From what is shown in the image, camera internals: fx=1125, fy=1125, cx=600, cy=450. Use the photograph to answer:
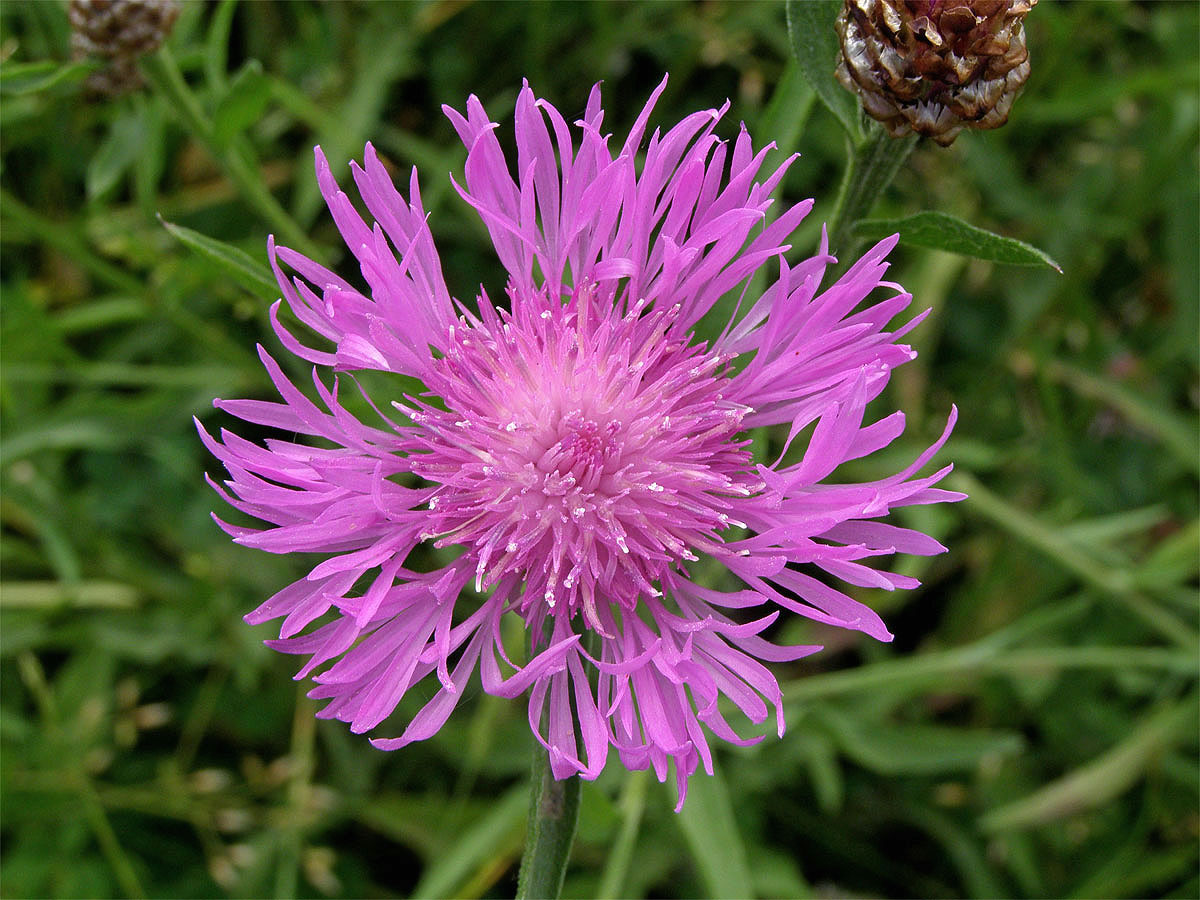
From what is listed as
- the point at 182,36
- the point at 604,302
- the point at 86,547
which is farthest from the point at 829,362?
the point at 86,547

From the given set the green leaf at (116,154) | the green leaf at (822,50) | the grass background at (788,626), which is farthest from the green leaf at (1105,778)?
the green leaf at (116,154)

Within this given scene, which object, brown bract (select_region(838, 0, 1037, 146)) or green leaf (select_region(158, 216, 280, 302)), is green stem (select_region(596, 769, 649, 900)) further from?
brown bract (select_region(838, 0, 1037, 146))

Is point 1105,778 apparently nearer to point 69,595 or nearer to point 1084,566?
point 1084,566

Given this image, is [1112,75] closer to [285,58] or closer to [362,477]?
[285,58]

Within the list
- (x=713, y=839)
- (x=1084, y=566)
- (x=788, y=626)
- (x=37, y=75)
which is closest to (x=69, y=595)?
(x=37, y=75)

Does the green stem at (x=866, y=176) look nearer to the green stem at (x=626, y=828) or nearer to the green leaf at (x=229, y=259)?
the green leaf at (x=229, y=259)
